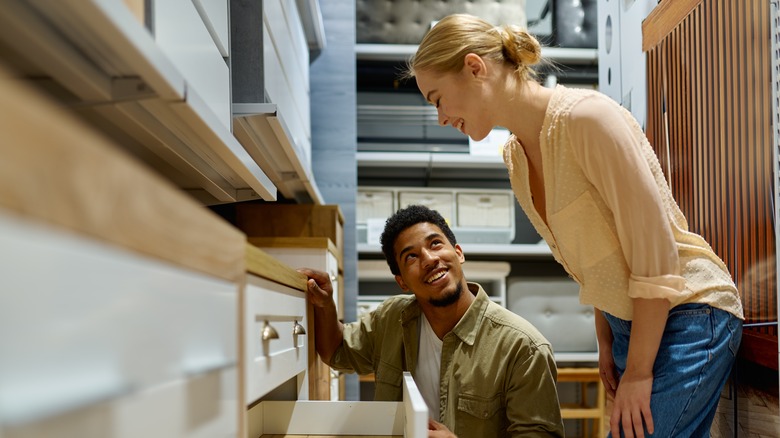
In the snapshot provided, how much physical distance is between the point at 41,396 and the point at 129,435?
0.13m

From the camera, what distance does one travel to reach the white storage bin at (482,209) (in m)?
3.10

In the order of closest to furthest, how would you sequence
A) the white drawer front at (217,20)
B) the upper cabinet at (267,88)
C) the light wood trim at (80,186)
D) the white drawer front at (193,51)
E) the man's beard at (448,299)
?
the light wood trim at (80,186) < the white drawer front at (193,51) < the white drawer front at (217,20) < the upper cabinet at (267,88) < the man's beard at (448,299)

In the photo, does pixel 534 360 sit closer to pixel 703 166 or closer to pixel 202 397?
pixel 703 166

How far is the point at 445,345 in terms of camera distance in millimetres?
1621

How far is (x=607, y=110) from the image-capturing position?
1.05 meters

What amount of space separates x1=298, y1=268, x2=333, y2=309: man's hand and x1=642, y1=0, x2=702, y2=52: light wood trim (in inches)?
37.5

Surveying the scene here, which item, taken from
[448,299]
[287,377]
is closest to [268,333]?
[287,377]

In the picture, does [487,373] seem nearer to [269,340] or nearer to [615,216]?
[615,216]

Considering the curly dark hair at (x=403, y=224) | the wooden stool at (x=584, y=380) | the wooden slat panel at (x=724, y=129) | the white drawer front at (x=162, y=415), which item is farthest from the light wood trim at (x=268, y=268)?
the wooden stool at (x=584, y=380)

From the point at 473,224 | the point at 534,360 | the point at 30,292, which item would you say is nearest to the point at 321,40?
the point at 473,224

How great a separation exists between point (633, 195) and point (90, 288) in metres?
0.83

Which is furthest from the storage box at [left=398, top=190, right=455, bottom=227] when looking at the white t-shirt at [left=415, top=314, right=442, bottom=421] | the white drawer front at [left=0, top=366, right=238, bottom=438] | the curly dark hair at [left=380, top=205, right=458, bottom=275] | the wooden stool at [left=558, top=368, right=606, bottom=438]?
the white drawer front at [left=0, top=366, right=238, bottom=438]

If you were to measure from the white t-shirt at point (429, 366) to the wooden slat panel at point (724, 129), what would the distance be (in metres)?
0.65

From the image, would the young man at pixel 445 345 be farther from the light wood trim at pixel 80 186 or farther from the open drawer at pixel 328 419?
the light wood trim at pixel 80 186
